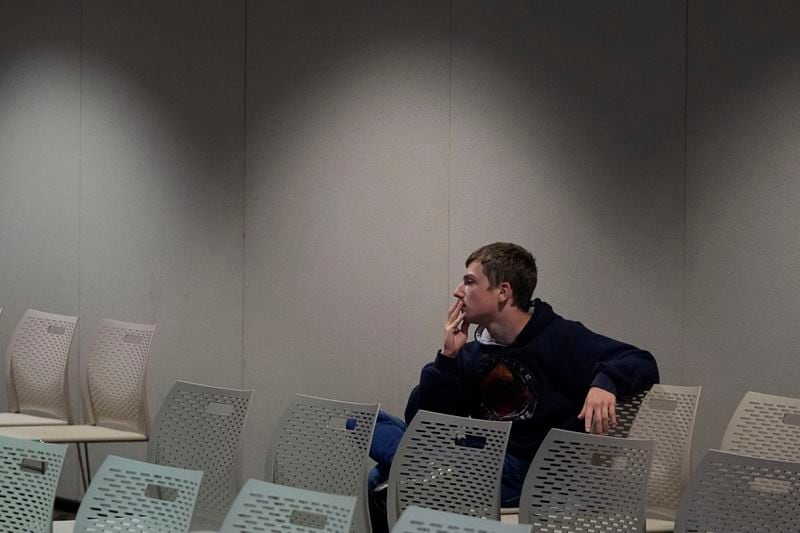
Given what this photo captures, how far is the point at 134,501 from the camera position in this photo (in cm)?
306

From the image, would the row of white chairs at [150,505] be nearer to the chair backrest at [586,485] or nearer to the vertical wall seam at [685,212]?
the chair backrest at [586,485]

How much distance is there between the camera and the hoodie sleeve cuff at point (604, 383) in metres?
3.98

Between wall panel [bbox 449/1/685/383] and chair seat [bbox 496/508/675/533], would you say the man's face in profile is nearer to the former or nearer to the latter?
chair seat [bbox 496/508/675/533]

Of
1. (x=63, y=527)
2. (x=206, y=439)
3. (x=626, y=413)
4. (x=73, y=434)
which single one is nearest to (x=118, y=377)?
(x=73, y=434)

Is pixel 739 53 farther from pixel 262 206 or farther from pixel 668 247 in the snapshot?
pixel 262 206

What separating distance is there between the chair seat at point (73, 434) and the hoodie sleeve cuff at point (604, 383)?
7.74ft

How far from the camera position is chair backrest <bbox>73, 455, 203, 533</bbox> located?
117 inches

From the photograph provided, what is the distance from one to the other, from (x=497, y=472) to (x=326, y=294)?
2.87 metres

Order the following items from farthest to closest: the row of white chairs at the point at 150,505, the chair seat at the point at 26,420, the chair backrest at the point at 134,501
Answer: the chair seat at the point at 26,420 → the chair backrest at the point at 134,501 → the row of white chairs at the point at 150,505

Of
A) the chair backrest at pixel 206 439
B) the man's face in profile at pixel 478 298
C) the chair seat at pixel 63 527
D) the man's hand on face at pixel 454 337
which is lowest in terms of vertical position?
the chair seat at pixel 63 527

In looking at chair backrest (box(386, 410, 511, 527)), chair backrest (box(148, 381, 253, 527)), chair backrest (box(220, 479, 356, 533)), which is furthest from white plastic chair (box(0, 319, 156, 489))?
chair backrest (box(220, 479, 356, 533))

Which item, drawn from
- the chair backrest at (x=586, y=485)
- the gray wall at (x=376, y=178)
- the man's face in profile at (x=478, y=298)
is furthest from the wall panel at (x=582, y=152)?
the chair backrest at (x=586, y=485)

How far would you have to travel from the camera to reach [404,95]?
6.04 meters

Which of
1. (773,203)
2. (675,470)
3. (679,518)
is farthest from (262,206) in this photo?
(679,518)
